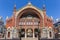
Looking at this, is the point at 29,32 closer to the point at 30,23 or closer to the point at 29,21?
the point at 30,23

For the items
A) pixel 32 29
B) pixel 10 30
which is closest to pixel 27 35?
pixel 32 29

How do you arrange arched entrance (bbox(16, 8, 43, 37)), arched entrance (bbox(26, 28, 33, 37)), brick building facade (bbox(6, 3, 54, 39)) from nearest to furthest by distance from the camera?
brick building facade (bbox(6, 3, 54, 39)) < arched entrance (bbox(16, 8, 43, 37)) < arched entrance (bbox(26, 28, 33, 37))

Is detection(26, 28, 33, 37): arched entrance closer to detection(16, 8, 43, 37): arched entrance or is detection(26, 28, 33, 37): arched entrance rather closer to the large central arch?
detection(16, 8, 43, 37): arched entrance

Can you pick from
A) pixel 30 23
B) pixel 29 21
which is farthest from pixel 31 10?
pixel 30 23

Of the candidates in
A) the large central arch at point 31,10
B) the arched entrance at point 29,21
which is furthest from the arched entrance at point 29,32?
the large central arch at point 31,10

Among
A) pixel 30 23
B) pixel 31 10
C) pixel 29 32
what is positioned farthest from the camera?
pixel 31 10

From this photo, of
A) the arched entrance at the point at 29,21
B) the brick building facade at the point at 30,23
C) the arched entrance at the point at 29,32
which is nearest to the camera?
the brick building facade at the point at 30,23

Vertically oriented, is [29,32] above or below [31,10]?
below

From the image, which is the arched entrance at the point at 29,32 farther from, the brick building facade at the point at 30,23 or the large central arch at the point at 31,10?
the large central arch at the point at 31,10

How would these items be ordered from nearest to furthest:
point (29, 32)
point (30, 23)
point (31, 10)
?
point (30, 23), point (29, 32), point (31, 10)

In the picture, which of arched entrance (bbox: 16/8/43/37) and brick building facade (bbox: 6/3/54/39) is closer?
brick building facade (bbox: 6/3/54/39)

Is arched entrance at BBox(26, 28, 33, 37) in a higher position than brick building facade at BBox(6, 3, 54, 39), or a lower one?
lower

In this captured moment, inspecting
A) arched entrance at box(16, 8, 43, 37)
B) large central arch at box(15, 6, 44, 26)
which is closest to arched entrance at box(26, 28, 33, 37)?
arched entrance at box(16, 8, 43, 37)

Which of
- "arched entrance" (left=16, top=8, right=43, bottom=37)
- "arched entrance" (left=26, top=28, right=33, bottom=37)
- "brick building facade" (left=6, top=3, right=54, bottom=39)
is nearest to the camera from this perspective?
"brick building facade" (left=6, top=3, right=54, bottom=39)
